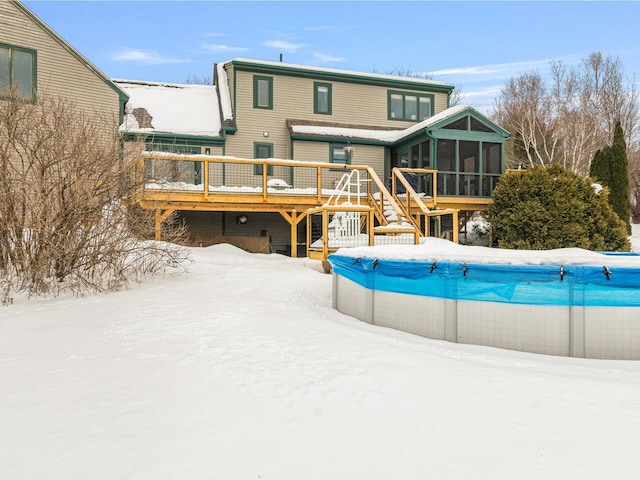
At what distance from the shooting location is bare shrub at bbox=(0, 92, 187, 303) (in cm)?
729

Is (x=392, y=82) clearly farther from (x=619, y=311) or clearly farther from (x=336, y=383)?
(x=336, y=383)

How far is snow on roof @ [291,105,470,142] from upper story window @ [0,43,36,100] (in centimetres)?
817

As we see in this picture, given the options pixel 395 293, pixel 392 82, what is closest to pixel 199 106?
pixel 392 82

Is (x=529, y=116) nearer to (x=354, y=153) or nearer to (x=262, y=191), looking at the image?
(x=354, y=153)

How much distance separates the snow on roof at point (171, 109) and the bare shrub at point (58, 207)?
22.2 ft

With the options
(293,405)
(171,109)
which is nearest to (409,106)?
(171,109)

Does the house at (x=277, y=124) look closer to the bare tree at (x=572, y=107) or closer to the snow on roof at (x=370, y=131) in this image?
the snow on roof at (x=370, y=131)

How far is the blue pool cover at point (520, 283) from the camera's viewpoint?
471 cm

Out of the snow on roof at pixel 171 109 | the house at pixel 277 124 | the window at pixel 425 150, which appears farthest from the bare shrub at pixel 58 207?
the window at pixel 425 150

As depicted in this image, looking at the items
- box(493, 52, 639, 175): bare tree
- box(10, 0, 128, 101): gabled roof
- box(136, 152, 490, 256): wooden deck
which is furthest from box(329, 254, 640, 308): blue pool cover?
box(493, 52, 639, 175): bare tree

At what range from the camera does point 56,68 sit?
13992 millimetres

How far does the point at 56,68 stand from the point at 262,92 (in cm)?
665

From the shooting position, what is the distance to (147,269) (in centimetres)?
860

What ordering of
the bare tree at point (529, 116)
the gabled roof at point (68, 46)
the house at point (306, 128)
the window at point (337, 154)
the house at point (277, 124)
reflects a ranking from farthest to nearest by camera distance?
the bare tree at point (529, 116), the window at point (337, 154), the house at point (306, 128), the house at point (277, 124), the gabled roof at point (68, 46)
